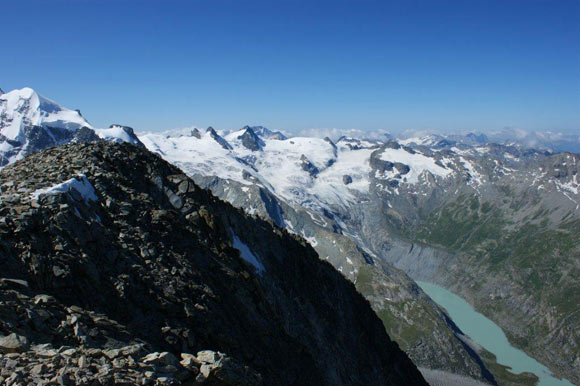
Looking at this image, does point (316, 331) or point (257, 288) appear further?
point (316, 331)

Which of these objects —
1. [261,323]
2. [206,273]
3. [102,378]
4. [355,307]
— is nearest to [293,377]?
[261,323]

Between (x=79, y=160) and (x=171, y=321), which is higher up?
(x=79, y=160)

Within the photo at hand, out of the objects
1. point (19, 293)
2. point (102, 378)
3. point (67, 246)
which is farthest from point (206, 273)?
point (102, 378)

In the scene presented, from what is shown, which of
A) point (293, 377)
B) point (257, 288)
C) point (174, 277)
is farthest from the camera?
point (257, 288)

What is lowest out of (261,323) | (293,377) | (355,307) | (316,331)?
(355,307)

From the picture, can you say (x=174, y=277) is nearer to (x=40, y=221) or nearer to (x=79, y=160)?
(x=40, y=221)

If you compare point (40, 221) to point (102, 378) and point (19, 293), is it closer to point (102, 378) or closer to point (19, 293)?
point (19, 293)

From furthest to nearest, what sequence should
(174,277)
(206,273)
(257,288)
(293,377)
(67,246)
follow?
1. (257,288)
2. (293,377)
3. (206,273)
4. (174,277)
5. (67,246)
